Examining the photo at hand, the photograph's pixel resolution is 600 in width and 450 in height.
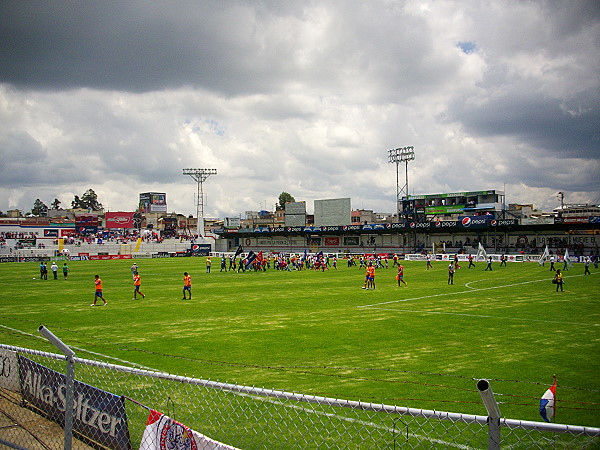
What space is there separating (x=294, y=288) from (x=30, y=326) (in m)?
16.8

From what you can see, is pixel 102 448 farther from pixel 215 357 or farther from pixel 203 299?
pixel 203 299

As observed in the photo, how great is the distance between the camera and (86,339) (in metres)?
15.5

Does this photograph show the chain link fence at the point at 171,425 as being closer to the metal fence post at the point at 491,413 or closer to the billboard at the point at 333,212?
the metal fence post at the point at 491,413

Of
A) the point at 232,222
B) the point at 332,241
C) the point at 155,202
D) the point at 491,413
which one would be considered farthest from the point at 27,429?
the point at 155,202

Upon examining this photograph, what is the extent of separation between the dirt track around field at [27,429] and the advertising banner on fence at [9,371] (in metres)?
0.29

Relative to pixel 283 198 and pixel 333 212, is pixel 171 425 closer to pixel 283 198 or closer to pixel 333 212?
pixel 333 212

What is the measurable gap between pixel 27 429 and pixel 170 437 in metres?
3.33

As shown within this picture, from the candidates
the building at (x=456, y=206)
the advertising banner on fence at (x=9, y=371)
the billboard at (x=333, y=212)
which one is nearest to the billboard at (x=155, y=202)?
the billboard at (x=333, y=212)

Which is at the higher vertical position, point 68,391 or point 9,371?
point 68,391

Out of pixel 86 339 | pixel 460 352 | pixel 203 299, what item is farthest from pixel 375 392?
pixel 203 299

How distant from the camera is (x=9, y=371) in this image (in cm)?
880

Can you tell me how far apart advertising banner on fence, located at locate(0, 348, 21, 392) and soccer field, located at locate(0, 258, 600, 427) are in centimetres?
355

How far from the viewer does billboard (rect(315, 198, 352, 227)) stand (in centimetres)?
9881

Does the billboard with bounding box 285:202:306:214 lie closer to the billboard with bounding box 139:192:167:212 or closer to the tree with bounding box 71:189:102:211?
the billboard with bounding box 139:192:167:212
